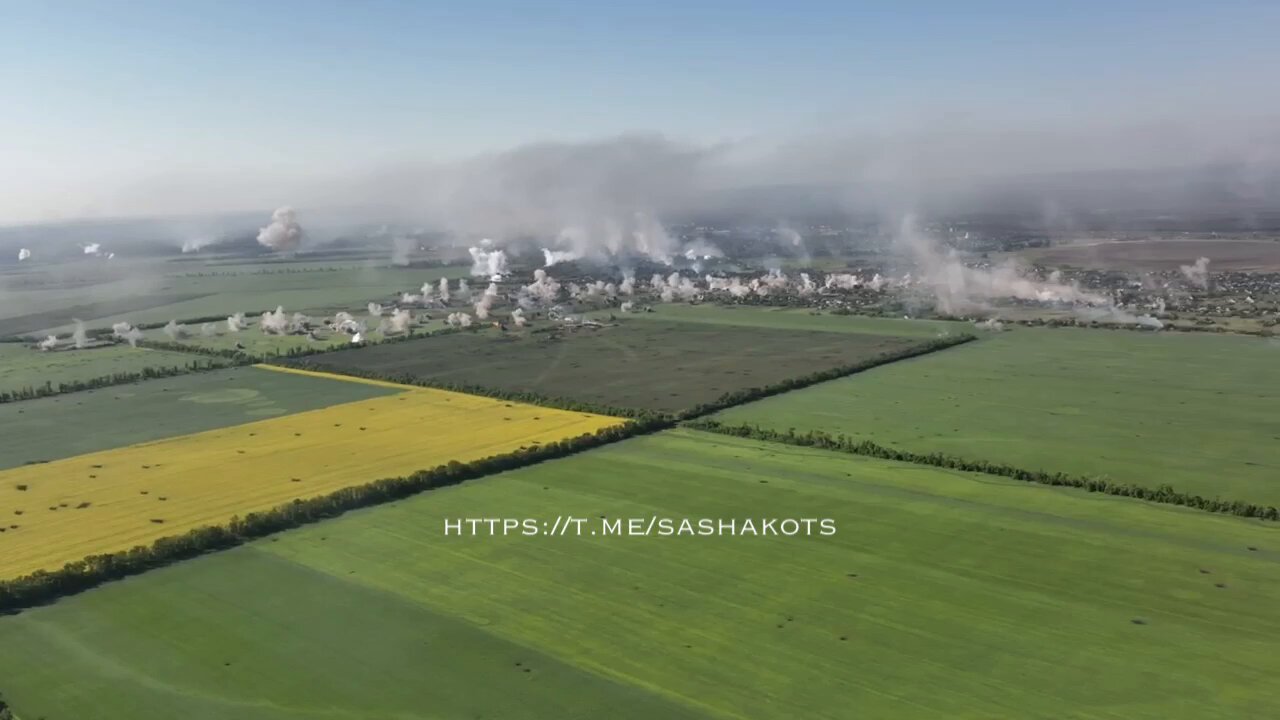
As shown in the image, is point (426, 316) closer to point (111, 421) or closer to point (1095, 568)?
point (111, 421)

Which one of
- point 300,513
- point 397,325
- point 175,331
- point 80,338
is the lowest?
point 300,513

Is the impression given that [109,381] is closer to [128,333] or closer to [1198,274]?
[128,333]

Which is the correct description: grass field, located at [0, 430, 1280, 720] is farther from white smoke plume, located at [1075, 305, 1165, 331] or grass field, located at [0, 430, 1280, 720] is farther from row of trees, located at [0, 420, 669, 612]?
white smoke plume, located at [1075, 305, 1165, 331]

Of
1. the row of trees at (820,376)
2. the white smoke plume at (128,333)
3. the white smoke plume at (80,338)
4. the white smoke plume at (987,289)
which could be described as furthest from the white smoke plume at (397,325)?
the white smoke plume at (987,289)

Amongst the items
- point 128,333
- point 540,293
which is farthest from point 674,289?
point 128,333

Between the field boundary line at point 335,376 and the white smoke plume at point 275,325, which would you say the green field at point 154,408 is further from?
the white smoke plume at point 275,325

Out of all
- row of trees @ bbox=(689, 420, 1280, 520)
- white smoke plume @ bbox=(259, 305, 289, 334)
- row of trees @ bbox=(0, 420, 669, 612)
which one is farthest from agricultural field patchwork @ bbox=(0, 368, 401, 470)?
row of trees @ bbox=(689, 420, 1280, 520)
